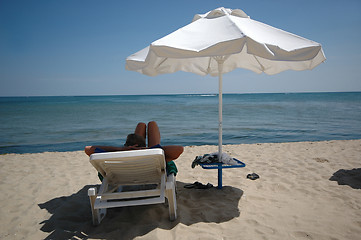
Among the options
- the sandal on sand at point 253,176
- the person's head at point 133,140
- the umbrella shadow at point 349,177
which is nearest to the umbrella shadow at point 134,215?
the sandal on sand at point 253,176

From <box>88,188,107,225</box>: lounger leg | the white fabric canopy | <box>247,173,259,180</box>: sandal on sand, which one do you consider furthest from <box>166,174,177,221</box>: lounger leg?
<box>247,173,259,180</box>: sandal on sand

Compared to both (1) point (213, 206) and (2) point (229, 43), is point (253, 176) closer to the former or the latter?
(1) point (213, 206)

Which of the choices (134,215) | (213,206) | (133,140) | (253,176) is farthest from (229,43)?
(253,176)

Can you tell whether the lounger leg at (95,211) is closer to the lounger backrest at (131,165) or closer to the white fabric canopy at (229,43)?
the lounger backrest at (131,165)

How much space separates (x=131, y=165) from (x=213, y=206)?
1.23 metres

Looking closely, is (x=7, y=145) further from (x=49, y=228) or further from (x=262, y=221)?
(x=262, y=221)

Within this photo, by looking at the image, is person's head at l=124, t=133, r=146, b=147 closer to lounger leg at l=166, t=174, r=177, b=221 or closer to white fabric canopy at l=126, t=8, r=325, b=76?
lounger leg at l=166, t=174, r=177, b=221

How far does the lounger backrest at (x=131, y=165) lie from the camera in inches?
94.2

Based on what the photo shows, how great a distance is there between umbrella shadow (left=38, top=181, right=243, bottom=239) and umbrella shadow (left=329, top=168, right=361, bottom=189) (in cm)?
172

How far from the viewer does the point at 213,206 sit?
3078mm

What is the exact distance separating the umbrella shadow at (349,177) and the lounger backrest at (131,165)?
3.00 metres

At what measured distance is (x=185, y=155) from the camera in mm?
6062

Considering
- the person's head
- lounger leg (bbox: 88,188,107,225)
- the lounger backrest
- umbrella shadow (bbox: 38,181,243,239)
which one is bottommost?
umbrella shadow (bbox: 38,181,243,239)

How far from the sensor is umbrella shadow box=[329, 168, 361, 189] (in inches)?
147
